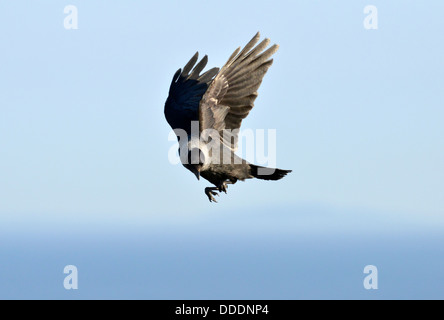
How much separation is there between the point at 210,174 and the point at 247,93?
1.61 meters

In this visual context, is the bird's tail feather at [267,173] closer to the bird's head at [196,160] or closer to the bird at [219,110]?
the bird at [219,110]

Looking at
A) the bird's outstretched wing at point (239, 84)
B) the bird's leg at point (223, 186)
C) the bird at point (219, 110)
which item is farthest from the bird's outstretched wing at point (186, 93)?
the bird's leg at point (223, 186)

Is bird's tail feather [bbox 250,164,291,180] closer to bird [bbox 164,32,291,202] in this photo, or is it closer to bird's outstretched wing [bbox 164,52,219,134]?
bird [bbox 164,32,291,202]

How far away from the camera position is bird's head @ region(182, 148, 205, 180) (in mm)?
11539

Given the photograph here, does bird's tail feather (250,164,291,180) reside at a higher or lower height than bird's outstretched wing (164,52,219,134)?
lower

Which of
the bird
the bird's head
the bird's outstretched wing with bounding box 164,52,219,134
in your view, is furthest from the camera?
the bird's outstretched wing with bounding box 164,52,219,134

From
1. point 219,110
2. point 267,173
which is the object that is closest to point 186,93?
point 219,110

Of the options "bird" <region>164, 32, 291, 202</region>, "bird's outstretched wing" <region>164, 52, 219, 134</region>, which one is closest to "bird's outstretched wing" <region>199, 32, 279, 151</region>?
"bird" <region>164, 32, 291, 202</region>

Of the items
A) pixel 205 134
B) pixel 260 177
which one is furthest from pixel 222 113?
pixel 260 177

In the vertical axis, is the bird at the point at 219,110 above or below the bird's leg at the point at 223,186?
above

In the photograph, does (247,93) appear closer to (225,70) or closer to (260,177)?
(225,70)

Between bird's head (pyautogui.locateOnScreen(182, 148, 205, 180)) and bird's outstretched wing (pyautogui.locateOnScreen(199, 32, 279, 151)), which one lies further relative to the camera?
bird's outstretched wing (pyautogui.locateOnScreen(199, 32, 279, 151))

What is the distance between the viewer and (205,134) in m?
11.9

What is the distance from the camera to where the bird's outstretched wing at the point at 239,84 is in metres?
12.1
